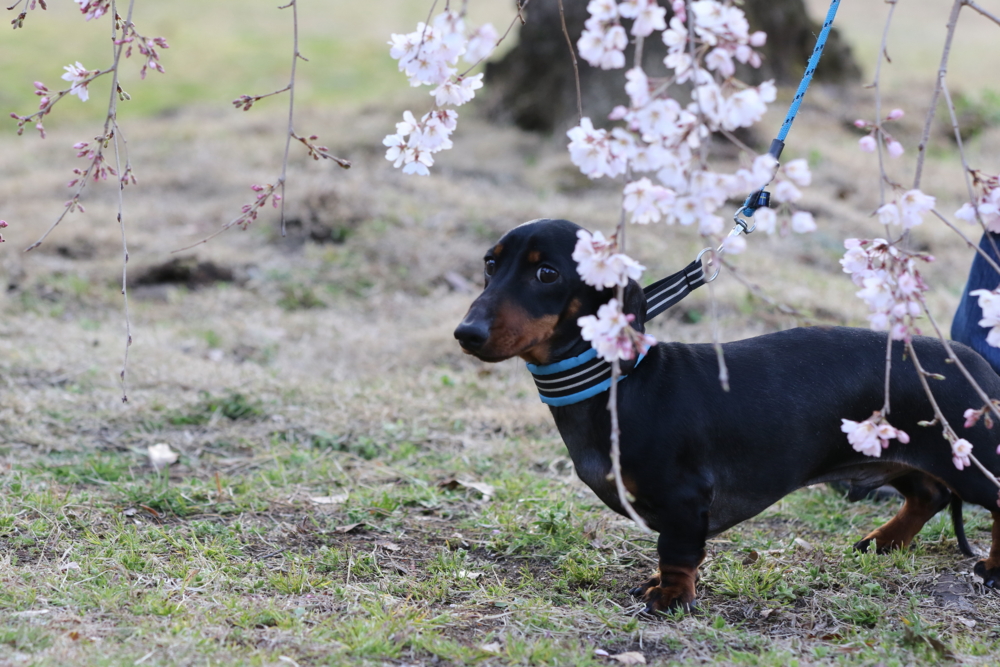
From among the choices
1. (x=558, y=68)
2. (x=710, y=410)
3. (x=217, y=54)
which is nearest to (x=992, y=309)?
(x=710, y=410)

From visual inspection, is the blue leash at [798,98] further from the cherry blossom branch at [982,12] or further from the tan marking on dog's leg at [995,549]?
the tan marking on dog's leg at [995,549]

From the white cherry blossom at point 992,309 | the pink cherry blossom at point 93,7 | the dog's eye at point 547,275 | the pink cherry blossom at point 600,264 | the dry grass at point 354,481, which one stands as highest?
the pink cherry blossom at point 93,7

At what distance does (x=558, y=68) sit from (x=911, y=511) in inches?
305

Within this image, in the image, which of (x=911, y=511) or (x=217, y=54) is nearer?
(x=911, y=511)

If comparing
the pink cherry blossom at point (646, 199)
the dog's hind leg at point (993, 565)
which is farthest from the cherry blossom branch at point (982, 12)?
the dog's hind leg at point (993, 565)

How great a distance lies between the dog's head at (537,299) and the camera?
7.74 feet

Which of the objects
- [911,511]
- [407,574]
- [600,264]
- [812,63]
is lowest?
[407,574]

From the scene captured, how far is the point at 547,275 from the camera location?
248 centimetres

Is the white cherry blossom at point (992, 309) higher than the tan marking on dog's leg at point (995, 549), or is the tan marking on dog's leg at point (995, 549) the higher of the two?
the white cherry blossom at point (992, 309)

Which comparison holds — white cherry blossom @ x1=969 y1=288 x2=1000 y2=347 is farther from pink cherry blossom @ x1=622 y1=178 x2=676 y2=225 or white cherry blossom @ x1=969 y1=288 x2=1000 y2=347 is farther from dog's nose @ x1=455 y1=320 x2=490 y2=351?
dog's nose @ x1=455 y1=320 x2=490 y2=351

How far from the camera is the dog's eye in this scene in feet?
8.14

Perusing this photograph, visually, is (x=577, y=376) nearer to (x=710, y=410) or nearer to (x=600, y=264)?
(x=710, y=410)

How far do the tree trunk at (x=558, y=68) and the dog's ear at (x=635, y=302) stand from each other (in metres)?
6.93

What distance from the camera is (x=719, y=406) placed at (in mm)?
2590
